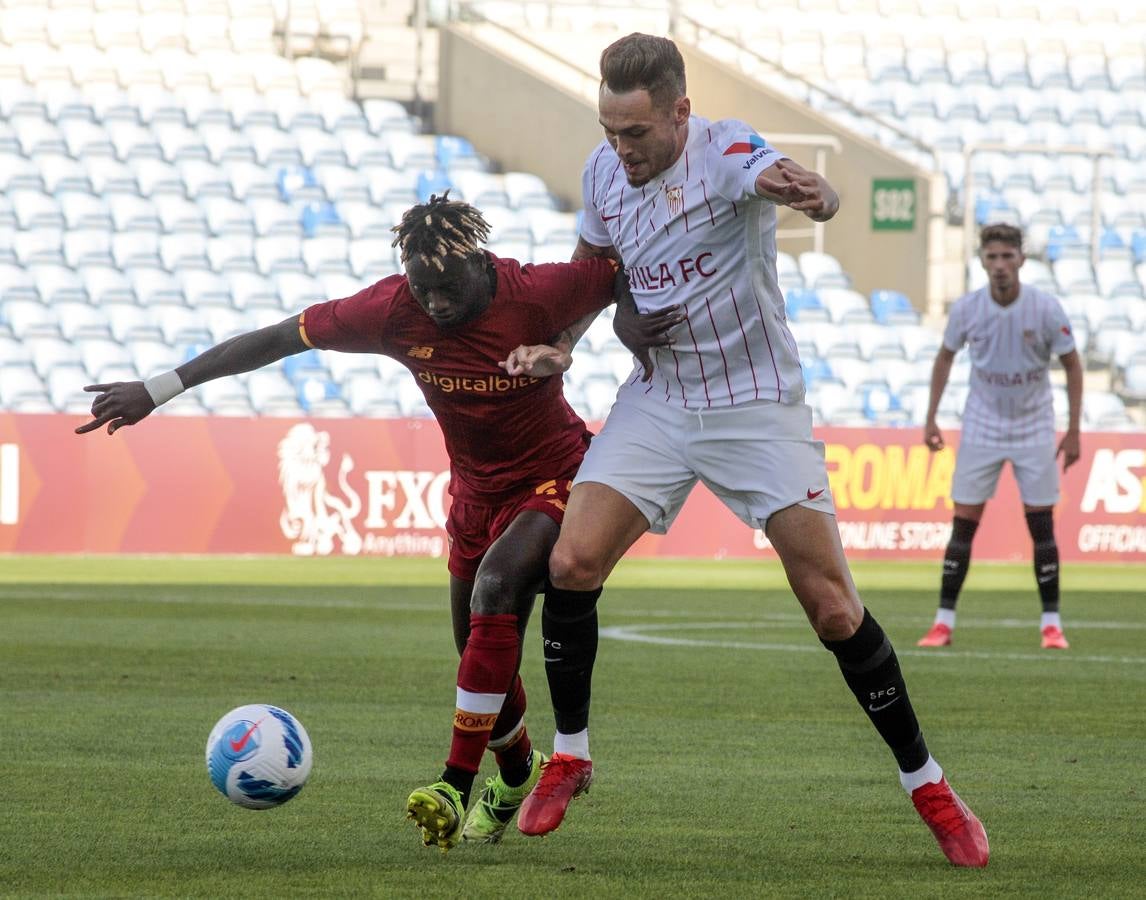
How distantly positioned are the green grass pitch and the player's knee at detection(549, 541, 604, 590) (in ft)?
2.23

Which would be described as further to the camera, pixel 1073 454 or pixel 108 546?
pixel 108 546

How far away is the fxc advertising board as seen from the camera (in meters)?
17.0

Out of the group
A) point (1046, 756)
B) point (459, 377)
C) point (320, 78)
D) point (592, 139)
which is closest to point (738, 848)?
point (459, 377)

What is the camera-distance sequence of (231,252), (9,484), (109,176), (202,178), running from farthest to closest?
(202,178)
(109,176)
(231,252)
(9,484)

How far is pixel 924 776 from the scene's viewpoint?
16.3 feet

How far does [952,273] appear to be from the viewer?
24828 mm

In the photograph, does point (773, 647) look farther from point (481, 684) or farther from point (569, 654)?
point (481, 684)

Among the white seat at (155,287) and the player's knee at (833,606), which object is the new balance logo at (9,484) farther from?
the player's knee at (833,606)

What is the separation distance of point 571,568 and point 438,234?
0.94m

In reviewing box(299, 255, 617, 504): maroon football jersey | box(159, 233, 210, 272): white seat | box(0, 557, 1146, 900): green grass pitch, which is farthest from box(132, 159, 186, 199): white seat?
box(299, 255, 617, 504): maroon football jersey

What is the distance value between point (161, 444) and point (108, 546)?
3.42 feet

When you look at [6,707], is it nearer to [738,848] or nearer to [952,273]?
[738,848]

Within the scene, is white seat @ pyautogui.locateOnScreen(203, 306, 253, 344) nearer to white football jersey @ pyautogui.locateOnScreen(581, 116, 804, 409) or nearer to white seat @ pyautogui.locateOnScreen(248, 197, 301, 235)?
white seat @ pyautogui.locateOnScreen(248, 197, 301, 235)

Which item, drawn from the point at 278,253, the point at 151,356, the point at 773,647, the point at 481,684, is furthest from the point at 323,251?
the point at 481,684
